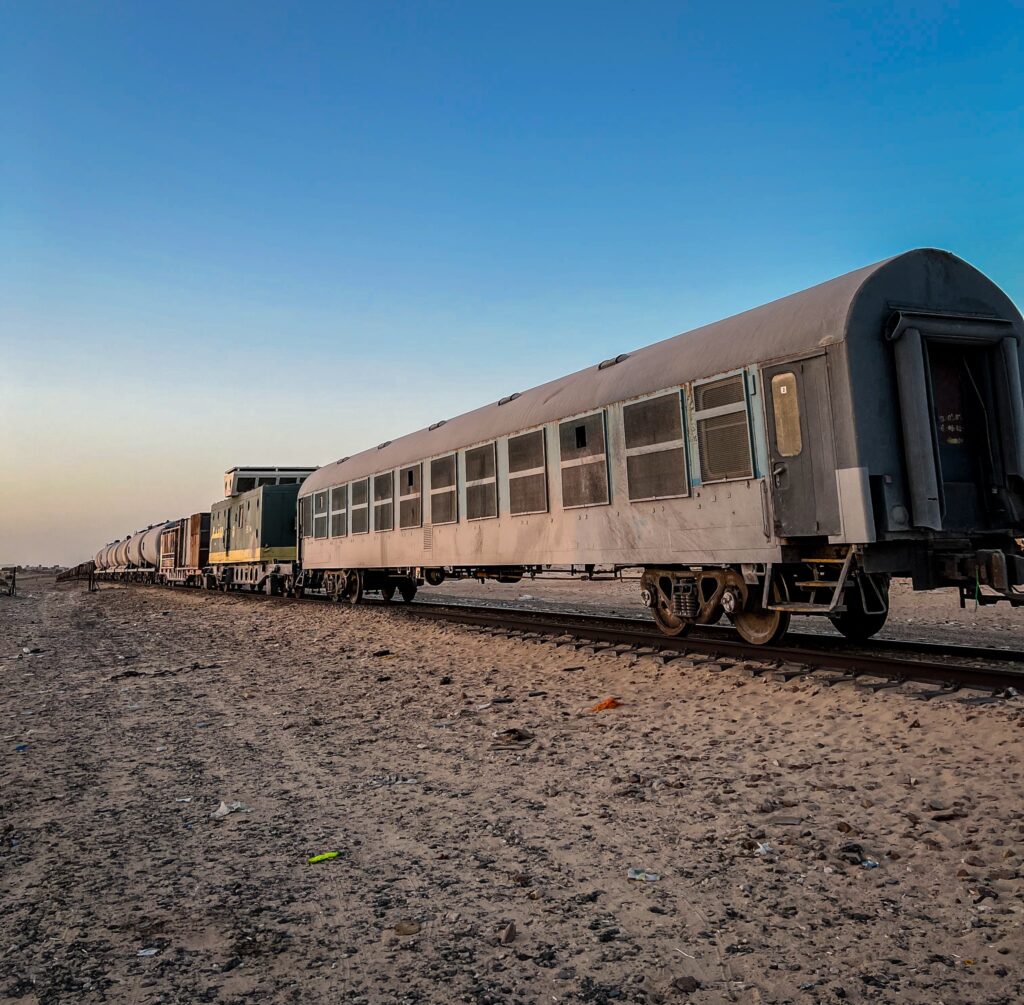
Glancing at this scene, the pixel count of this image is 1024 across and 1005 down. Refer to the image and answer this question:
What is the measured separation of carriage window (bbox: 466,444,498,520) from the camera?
473 inches

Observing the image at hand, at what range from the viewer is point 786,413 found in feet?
24.2

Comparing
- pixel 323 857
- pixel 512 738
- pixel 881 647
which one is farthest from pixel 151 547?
pixel 323 857

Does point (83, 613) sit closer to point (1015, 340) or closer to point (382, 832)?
point (382, 832)

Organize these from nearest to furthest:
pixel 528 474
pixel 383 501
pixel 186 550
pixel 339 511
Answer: pixel 528 474
pixel 383 501
pixel 339 511
pixel 186 550

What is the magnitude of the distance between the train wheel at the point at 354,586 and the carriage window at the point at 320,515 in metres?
1.54

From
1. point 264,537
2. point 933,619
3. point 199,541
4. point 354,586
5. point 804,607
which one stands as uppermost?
point 199,541

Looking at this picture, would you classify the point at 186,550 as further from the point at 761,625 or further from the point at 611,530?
the point at 761,625

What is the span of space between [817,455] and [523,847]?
16.7 ft

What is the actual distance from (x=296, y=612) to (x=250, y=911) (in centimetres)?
1451

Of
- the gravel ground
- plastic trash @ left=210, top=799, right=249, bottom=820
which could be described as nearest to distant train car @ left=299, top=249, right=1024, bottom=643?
the gravel ground

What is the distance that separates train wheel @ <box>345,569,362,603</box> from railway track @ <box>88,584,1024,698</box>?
7305mm

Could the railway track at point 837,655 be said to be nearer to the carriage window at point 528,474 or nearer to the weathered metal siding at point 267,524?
the carriage window at point 528,474

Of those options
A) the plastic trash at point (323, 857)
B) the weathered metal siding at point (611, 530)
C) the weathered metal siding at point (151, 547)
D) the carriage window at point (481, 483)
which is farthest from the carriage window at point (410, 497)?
the weathered metal siding at point (151, 547)

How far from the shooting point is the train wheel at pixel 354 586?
17.8m
